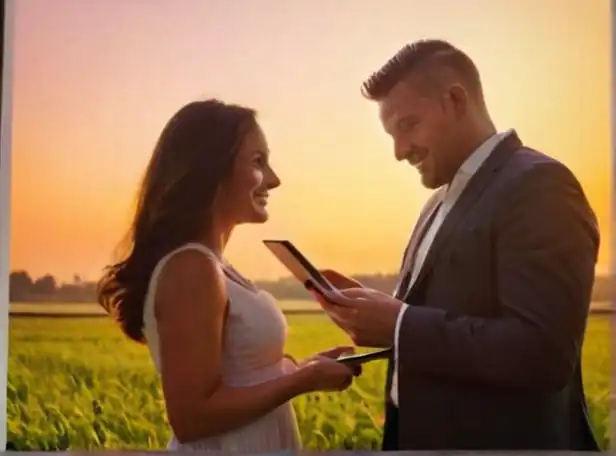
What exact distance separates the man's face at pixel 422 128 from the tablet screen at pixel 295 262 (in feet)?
0.83

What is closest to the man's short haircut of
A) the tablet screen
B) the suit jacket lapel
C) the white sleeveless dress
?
the suit jacket lapel

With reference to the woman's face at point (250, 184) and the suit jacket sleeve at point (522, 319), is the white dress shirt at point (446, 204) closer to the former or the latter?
the suit jacket sleeve at point (522, 319)

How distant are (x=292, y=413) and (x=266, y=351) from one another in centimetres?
12

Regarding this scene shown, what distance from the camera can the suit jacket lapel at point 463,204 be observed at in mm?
1511

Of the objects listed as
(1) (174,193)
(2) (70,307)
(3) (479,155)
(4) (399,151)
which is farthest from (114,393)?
(3) (479,155)

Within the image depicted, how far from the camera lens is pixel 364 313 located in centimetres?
154

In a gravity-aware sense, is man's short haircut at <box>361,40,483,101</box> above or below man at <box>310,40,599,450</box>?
above

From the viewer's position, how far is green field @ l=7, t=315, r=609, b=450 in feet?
5.08

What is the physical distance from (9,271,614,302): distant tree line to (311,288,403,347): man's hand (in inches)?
0.9

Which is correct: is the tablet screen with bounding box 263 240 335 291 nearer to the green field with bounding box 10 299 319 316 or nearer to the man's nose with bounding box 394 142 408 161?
the green field with bounding box 10 299 319 316

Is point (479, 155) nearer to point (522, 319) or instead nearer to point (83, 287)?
point (522, 319)

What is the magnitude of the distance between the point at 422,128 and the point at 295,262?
333 mm

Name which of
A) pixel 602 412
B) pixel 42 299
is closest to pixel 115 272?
pixel 42 299

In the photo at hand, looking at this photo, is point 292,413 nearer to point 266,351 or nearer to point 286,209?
point 266,351
